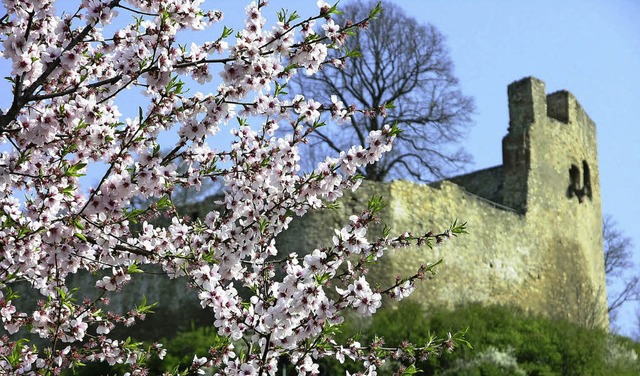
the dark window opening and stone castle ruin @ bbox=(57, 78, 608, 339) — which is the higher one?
the dark window opening

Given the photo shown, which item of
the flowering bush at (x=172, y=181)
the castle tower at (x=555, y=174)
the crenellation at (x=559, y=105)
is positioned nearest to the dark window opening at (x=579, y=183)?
the castle tower at (x=555, y=174)

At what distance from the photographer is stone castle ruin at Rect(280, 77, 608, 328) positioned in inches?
688

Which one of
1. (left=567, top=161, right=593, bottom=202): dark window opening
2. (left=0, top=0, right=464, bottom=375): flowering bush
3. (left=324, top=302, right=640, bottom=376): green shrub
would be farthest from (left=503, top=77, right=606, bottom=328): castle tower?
(left=0, top=0, right=464, bottom=375): flowering bush

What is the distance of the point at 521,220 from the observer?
2061cm

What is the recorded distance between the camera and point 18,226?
18.8 ft

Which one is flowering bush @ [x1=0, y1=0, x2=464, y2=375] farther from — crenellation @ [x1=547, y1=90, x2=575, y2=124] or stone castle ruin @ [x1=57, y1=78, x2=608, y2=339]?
crenellation @ [x1=547, y1=90, x2=575, y2=124]

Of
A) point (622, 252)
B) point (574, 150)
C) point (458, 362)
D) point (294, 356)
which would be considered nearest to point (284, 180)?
point (294, 356)

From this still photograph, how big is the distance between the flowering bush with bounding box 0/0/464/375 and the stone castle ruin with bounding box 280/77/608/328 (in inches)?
390

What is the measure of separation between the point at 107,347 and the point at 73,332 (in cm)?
46

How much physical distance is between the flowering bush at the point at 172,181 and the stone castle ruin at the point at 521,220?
32.5 feet

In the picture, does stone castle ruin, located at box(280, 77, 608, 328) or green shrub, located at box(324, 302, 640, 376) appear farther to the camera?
stone castle ruin, located at box(280, 77, 608, 328)

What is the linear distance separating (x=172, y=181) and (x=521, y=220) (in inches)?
603

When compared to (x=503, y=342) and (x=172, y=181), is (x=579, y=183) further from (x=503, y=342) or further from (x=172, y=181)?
A: (x=172, y=181)

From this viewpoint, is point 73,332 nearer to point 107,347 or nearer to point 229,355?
point 107,347
